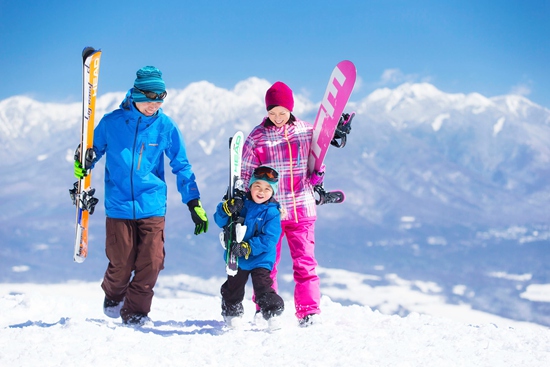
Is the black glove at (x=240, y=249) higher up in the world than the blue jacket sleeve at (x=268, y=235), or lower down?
lower down

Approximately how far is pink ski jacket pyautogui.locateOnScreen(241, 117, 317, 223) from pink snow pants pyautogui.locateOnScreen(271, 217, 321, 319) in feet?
0.29

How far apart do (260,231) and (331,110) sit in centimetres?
125

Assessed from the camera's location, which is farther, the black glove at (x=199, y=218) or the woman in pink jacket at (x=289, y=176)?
the woman in pink jacket at (x=289, y=176)

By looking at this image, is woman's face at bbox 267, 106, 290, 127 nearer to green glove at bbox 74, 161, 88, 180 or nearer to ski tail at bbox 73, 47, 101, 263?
ski tail at bbox 73, 47, 101, 263

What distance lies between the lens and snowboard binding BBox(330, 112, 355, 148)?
4828mm

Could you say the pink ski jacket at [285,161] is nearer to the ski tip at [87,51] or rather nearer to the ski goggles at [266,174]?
the ski goggles at [266,174]

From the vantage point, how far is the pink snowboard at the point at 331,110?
473 cm

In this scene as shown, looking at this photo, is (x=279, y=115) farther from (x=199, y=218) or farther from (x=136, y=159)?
(x=136, y=159)

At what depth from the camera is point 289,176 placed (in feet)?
15.5

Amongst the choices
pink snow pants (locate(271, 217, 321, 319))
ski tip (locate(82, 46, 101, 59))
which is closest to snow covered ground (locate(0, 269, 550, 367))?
pink snow pants (locate(271, 217, 321, 319))

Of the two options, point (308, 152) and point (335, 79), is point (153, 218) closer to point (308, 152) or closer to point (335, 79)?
point (308, 152)

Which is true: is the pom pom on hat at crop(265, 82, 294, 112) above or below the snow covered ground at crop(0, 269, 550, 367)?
above

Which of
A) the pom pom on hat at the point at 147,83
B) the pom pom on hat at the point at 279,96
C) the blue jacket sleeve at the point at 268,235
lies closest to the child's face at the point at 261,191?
the blue jacket sleeve at the point at 268,235

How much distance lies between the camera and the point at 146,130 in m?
4.50
